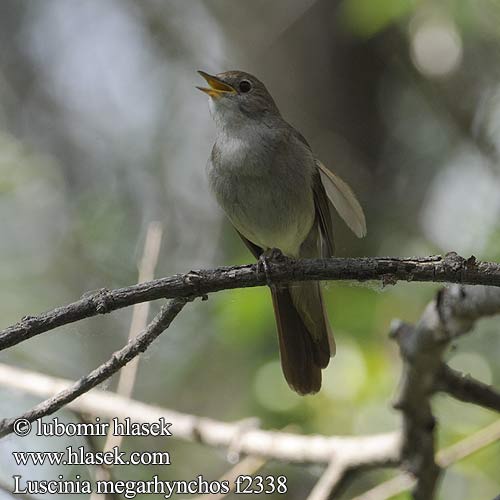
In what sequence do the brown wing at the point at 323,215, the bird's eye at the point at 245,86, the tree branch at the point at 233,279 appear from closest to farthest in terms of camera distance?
the tree branch at the point at 233,279
the brown wing at the point at 323,215
the bird's eye at the point at 245,86

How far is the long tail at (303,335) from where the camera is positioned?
13.5ft

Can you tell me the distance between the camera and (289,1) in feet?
21.5

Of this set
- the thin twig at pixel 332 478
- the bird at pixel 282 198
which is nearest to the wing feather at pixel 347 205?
the bird at pixel 282 198

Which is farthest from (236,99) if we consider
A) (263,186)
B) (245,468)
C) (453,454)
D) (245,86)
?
(453,454)

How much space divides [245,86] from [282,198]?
0.85 meters

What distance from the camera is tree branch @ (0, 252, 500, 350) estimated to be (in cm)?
252

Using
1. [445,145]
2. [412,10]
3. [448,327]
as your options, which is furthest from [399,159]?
[448,327]

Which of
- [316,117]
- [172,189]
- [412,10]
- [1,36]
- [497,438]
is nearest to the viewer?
[497,438]

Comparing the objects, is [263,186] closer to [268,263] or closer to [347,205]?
[347,205]

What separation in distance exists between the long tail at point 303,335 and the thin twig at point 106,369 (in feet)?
4.72

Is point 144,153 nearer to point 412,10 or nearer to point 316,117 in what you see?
point 316,117

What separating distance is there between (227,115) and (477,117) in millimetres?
2540

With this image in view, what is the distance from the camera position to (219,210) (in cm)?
683

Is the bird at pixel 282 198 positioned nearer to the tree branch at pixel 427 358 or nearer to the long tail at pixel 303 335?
the long tail at pixel 303 335
